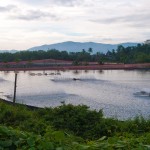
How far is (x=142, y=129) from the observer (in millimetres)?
7289

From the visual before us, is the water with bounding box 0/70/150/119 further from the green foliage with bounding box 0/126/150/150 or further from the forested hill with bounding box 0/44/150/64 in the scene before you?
the forested hill with bounding box 0/44/150/64

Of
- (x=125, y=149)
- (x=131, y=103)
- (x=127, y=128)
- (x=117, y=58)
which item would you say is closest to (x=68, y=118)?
(x=127, y=128)

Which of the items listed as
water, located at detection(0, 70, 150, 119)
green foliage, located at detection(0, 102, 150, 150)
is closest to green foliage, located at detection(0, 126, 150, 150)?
green foliage, located at detection(0, 102, 150, 150)

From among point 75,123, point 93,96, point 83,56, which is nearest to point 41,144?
point 75,123

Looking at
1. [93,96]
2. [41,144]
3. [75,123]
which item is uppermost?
[41,144]

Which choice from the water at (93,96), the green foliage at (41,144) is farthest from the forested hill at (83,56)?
the green foliage at (41,144)

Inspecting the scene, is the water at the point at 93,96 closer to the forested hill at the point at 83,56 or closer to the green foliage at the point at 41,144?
the green foliage at the point at 41,144

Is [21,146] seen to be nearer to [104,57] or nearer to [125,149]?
[125,149]

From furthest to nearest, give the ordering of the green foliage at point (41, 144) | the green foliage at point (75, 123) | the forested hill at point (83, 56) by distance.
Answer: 1. the forested hill at point (83, 56)
2. the green foliage at point (75, 123)
3. the green foliage at point (41, 144)

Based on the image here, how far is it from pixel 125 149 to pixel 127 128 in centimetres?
465

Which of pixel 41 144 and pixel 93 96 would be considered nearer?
pixel 41 144

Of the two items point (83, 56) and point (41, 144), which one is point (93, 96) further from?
point (83, 56)

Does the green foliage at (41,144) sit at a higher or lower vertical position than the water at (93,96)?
higher

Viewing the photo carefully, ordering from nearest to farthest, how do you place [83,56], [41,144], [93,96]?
[41,144]
[93,96]
[83,56]
